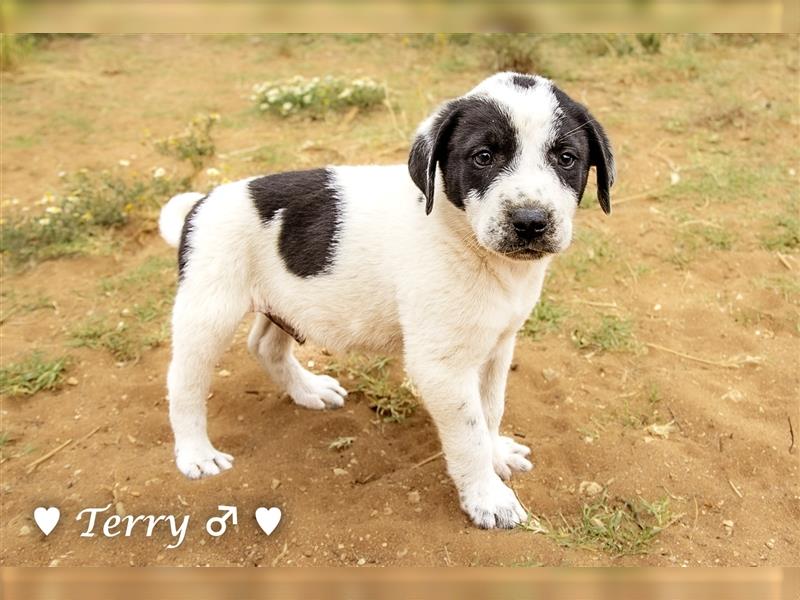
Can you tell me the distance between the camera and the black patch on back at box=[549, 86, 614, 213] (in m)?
3.02

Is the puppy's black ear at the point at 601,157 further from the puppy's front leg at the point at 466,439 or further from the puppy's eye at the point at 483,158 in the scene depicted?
the puppy's front leg at the point at 466,439

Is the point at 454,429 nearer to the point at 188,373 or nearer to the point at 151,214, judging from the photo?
the point at 188,373

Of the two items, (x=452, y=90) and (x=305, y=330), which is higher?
(x=305, y=330)

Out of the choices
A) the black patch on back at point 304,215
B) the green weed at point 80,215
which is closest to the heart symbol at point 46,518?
the black patch on back at point 304,215

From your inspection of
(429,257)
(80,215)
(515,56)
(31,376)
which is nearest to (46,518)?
(31,376)

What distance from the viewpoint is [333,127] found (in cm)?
760

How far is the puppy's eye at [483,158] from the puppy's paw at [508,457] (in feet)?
5.04

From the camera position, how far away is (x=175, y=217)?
4.08m

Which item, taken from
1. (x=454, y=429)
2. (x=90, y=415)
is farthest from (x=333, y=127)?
(x=454, y=429)

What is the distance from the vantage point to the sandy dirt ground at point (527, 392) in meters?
Result: 3.43

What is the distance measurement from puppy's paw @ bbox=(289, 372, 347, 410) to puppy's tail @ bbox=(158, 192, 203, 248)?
109cm

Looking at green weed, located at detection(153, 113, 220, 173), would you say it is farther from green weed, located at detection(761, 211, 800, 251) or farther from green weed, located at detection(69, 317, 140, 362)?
green weed, located at detection(761, 211, 800, 251)

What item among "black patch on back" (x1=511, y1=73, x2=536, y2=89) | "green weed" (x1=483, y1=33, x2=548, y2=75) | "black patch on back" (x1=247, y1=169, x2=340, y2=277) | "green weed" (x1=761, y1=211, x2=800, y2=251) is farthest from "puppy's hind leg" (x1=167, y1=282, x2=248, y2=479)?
"green weed" (x1=483, y1=33, x2=548, y2=75)

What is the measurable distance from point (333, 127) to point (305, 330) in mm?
4361
